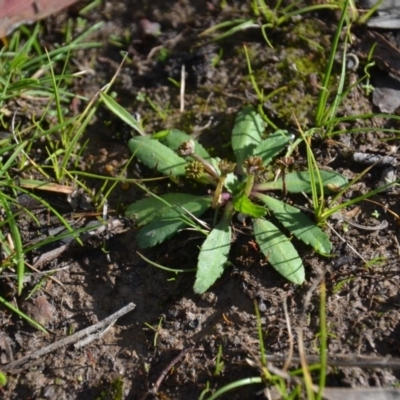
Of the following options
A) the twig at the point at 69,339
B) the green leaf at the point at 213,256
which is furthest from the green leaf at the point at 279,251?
the twig at the point at 69,339

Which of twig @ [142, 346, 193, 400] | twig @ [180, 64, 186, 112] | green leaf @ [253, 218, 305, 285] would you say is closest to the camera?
twig @ [142, 346, 193, 400]

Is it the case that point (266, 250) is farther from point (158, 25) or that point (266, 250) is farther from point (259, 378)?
point (158, 25)

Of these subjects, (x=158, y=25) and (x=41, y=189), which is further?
(x=158, y=25)

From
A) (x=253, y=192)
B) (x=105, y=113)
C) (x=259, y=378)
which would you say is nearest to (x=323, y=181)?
(x=253, y=192)

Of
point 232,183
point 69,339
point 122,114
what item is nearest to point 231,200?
point 232,183

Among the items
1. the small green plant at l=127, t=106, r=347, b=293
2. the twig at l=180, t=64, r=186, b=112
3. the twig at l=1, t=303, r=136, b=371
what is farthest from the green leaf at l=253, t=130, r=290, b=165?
the twig at l=1, t=303, r=136, b=371

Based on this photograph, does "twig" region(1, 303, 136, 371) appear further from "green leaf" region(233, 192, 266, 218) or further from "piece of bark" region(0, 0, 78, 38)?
"piece of bark" region(0, 0, 78, 38)
